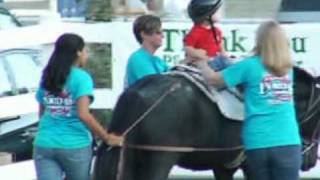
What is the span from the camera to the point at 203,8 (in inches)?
364

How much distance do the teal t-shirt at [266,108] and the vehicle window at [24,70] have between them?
12.2 feet

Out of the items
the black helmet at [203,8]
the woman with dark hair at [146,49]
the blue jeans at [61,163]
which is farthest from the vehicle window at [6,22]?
the blue jeans at [61,163]

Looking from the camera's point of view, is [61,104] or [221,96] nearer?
[61,104]

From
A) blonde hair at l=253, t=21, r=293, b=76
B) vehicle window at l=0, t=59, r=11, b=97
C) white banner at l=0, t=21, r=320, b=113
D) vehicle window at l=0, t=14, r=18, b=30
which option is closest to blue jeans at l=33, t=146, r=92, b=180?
blonde hair at l=253, t=21, r=293, b=76

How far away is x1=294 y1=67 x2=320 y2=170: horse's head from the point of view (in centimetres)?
930

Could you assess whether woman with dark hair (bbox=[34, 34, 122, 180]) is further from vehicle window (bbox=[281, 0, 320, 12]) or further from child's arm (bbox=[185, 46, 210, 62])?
vehicle window (bbox=[281, 0, 320, 12])

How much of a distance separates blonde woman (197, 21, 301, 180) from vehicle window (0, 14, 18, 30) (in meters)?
4.89

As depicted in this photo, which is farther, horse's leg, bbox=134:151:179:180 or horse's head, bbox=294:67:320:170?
horse's head, bbox=294:67:320:170

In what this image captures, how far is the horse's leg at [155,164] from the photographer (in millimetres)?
8508

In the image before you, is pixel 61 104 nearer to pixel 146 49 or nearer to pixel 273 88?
pixel 146 49

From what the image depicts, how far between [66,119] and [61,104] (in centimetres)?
12

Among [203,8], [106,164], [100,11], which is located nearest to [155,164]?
[106,164]

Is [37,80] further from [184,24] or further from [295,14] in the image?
[295,14]

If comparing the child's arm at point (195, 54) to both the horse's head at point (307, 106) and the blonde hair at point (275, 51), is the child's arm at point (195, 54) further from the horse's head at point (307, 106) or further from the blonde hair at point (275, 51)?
the blonde hair at point (275, 51)
